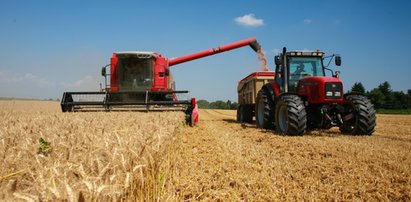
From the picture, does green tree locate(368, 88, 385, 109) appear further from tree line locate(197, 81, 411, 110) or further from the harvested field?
the harvested field

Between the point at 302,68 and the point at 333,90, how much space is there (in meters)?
1.50

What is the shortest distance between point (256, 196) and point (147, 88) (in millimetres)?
9152

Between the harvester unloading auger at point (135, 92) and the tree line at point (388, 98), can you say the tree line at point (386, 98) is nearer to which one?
the tree line at point (388, 98)

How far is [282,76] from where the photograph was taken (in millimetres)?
9008

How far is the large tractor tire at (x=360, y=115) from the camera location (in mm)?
7461

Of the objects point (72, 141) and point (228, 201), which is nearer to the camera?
point (72, 141)

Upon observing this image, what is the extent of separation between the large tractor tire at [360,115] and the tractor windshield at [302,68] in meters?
1.40

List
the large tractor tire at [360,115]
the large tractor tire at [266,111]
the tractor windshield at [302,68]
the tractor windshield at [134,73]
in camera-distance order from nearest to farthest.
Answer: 1. the large tractor tire at [360,115]
2. the tractor windshield at [302,68]
3. the large tractor tire at [266,111]
4. the tractor windshield at [134,73]

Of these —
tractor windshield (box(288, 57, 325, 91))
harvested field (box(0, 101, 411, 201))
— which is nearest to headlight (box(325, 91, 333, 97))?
tractor windshield (box(288, 57, 325, 91))

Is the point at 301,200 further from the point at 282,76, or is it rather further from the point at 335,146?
the point at 282,76

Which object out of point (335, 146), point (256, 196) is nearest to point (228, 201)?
point (256, 196)

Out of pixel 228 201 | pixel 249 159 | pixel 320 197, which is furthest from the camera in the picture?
pixel 249 159

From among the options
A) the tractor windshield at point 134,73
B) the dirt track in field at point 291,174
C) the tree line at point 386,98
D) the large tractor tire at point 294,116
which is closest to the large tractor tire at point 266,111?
the large tractor tire at point 294,116

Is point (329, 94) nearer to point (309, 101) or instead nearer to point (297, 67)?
point (309, 101)
